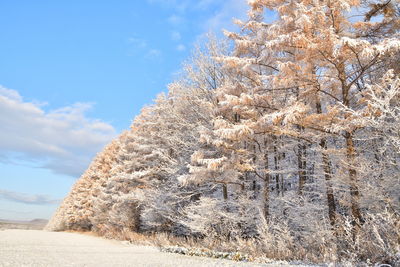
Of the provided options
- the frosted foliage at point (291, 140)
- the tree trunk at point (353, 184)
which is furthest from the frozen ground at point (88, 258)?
the tree trunk at point (353, 184)

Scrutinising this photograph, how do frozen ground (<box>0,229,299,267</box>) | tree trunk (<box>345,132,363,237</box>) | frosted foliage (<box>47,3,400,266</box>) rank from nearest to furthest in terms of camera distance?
1. frozen ground (<box>0,229,299,267</box>)
2. frosted foliage (<box>47,3,400,266</box>)
3. tree trunk (<box>345,132,363,237</box>)

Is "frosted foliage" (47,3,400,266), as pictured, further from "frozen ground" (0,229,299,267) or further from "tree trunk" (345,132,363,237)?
"frozen ground" (0,229,299,267)

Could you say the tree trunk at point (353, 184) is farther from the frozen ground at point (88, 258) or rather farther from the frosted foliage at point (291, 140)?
the frozen ground at point (88, 258)

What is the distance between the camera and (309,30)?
9.98m

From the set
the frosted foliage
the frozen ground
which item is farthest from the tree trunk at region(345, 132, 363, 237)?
the frozen ground

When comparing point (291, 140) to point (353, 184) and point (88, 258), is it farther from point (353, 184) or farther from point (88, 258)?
point (88, 258)

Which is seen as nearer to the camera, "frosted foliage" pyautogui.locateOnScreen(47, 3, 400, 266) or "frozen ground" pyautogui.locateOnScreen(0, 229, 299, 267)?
"frozen ground" pyautogui.locateOnScreen(0, 229, 299, 267)

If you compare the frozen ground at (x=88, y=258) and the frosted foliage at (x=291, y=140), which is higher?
the frosted foliage at (x=291, y=140)

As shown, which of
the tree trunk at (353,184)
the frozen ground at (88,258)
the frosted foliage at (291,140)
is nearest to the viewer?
the frozen ground at (88,258)

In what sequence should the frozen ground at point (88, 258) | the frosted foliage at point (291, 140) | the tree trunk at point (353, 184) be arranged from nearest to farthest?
1. the frozen ground at point (88, 258)
2. the frosted foliage at point (291, 140)
3. the tree trunk at point (353, 184)

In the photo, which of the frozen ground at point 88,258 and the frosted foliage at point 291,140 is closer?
the frozen ground at point 88,258

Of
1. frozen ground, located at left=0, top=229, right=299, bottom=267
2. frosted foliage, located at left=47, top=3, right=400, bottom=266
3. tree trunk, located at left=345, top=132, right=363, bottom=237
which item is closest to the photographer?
frozen ground, located at left=0, top=229, right=299, bottom=267

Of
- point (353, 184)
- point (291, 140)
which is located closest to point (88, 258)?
point (353, 184)

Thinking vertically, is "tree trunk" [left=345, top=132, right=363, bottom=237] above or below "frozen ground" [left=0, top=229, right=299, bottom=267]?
above
